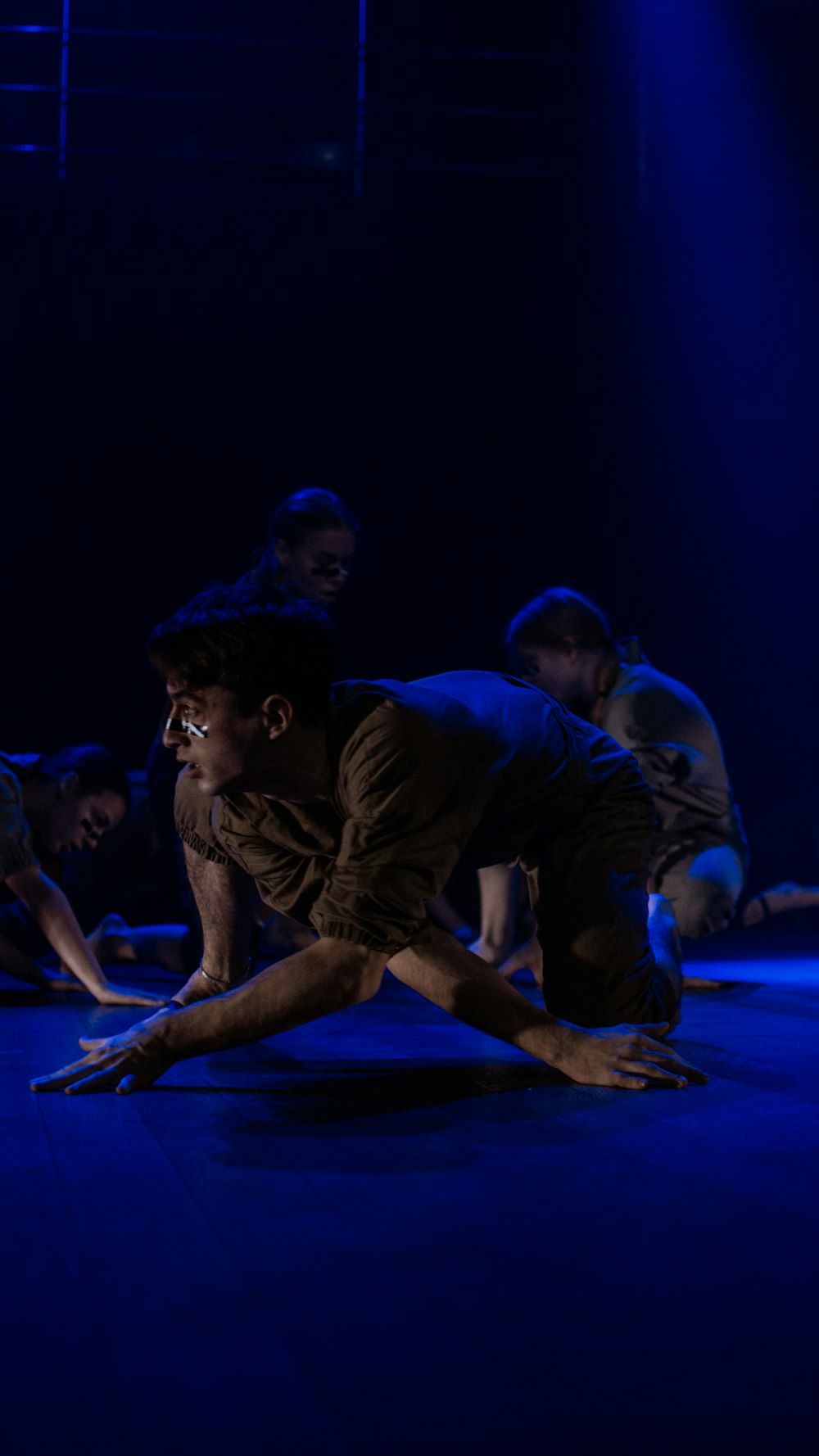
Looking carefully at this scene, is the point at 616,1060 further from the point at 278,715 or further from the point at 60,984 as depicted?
the point at 60,984

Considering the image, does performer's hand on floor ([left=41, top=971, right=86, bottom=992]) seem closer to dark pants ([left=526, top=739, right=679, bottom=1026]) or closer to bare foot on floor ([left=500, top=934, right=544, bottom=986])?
bare foot on floor ([left=500, top=934, right=544, bottom=986])

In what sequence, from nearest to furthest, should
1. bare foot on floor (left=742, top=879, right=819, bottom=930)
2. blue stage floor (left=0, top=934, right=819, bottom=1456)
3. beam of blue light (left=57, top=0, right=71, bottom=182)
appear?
blue stage floor (left=0, top=934, right=819, bottom=1456) → bare foot on floor (left=742, top=879, right=819, bottom=930) → beam of blue light (left=57, top=0, right=71, bottom=182)

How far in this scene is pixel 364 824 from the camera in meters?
1.65

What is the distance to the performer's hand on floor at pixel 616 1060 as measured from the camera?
176 centimetres

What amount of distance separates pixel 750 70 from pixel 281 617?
5100mm

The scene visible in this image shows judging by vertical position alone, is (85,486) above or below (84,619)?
above

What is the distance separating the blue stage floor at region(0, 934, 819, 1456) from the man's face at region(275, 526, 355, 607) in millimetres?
1626

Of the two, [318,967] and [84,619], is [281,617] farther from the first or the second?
[84,619]

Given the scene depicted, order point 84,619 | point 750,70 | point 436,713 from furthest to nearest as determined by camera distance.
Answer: point 750,70 → point 84,619 → point 436,713

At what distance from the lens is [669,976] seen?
7.59 ft

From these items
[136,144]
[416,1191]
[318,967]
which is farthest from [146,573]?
[416,1191]

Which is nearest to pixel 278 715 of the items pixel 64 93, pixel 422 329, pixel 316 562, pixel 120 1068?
pixel 120 1068

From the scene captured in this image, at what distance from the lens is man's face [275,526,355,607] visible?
10.8 ft

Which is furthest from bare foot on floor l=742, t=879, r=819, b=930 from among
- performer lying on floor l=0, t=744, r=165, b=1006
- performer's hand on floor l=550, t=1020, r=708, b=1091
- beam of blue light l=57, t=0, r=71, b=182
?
beam of blue light l=57, t=0, r=71, b=182
